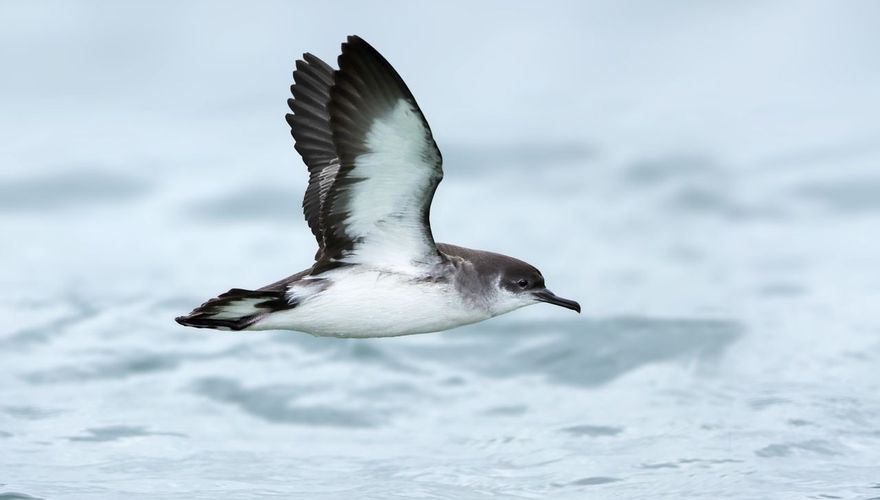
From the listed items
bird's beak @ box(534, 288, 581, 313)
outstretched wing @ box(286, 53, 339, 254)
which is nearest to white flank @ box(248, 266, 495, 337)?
bird's beak @ box(534, 288, 581, 313)

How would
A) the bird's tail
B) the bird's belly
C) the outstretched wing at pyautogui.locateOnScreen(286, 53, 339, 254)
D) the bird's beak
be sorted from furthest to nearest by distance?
the outstretched wing at pyautogui.locateOnScreen(286, 53, 339, 254)
the bird's beak
the bird's belly
the bird's tail

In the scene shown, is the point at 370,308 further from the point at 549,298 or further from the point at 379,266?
the point at 549,298

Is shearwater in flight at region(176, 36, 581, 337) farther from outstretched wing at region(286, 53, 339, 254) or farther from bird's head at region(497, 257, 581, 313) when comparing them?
outstretched wing at region(286, 53, 339, 254)

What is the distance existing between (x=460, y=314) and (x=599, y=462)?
3699mm

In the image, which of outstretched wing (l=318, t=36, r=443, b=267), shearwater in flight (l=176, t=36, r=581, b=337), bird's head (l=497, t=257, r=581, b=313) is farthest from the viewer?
bird's head (l=497, t=257, r=581, b=313)

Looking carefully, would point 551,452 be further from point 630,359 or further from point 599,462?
point 630,359

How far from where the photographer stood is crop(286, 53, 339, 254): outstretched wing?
463 inches

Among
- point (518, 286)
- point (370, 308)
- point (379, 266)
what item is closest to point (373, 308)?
point (370, 308)

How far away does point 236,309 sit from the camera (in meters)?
10.7

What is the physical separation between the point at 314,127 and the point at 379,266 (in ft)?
4.65

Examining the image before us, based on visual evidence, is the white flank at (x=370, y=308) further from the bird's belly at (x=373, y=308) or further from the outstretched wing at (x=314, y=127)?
the outstretched wing at (x=314, y=127)

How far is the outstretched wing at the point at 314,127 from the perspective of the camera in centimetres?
1175

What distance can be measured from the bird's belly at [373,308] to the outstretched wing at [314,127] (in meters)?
0.88

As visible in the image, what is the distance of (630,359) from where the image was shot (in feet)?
53.8
